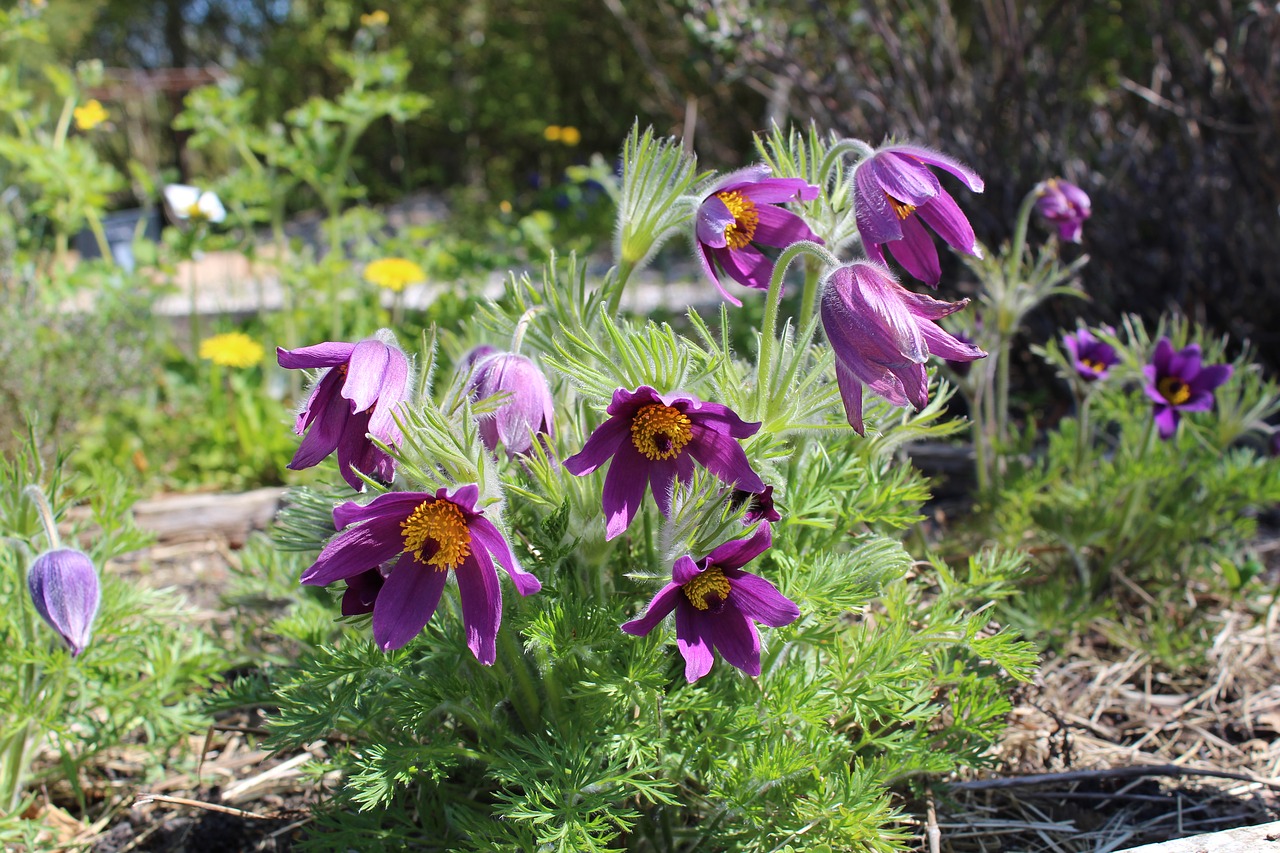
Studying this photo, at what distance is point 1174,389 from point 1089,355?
0.56ft

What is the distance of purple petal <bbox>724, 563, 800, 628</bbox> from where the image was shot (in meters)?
1.10

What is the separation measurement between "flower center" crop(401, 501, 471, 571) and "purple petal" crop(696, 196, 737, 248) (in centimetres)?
42

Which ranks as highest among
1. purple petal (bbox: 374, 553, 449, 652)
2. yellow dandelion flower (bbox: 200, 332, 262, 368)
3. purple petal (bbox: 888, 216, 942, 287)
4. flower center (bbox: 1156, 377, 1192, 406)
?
purple petal (bbox: 888, 216, 942, 287)

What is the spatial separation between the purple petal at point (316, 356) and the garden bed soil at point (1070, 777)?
2.01 ft

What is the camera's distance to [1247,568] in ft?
6.66

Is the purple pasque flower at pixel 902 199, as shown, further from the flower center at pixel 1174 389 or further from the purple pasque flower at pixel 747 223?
the flower center at pixel 1174 389

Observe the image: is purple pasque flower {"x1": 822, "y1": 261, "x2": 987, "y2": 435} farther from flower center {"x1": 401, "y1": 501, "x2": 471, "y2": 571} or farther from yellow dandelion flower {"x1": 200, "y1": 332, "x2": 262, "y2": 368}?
yellow dandelion flower {"x1": 200, "y1": 332, "x2": 262, "y2": 368}

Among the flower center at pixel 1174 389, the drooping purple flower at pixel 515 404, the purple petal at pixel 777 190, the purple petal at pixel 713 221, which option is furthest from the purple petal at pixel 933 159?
the flower center at pixel 1174 389

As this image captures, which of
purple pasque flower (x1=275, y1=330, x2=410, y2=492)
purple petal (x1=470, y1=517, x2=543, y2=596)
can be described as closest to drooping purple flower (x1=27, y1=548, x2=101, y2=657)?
purple pasque flower (x1=275, y1=330, x2=410, y2=492)

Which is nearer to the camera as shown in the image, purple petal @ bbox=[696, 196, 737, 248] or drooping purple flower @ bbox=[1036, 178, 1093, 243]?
purple petal @ bbox=[696, 196, 737, 248]

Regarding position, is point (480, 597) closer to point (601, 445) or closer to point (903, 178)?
point (601, 445)

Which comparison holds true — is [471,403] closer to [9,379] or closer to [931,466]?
[931,466]

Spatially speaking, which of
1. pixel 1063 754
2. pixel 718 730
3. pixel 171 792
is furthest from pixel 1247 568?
pixel 171 792

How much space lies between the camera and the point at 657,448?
3.57 feet
